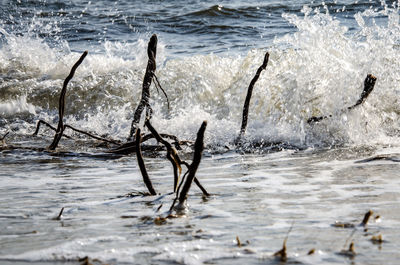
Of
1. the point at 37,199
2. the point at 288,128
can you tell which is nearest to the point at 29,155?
the point at 37,199

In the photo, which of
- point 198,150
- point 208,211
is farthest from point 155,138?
point 198,150

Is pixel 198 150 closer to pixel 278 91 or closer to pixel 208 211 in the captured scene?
pixel 208 211

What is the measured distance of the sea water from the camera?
2.18 m

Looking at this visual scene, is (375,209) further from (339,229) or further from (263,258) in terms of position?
(263,258)

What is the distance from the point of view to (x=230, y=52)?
930cm

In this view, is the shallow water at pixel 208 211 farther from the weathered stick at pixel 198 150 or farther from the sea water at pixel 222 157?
the weathered stick at pixel 198 150

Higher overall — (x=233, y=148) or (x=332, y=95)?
(x=332, y=95)

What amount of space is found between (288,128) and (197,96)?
1.87 metres

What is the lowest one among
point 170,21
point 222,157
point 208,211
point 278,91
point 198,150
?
point 222,157

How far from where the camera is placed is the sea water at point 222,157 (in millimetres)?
2184

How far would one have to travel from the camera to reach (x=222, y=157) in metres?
4.21

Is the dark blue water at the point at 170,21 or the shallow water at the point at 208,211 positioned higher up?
the dark blue water at the point at 170,21

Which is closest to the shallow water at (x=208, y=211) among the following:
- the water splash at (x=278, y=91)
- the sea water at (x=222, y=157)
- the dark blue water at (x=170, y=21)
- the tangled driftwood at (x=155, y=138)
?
the sea water at (x=222, y=157)

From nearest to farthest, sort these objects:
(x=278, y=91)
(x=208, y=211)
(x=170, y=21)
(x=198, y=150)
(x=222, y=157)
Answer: (x=198, y=150), (x=208, y=211), (x=222, y=157), (x=278, y=91), (x=170, y=21)
